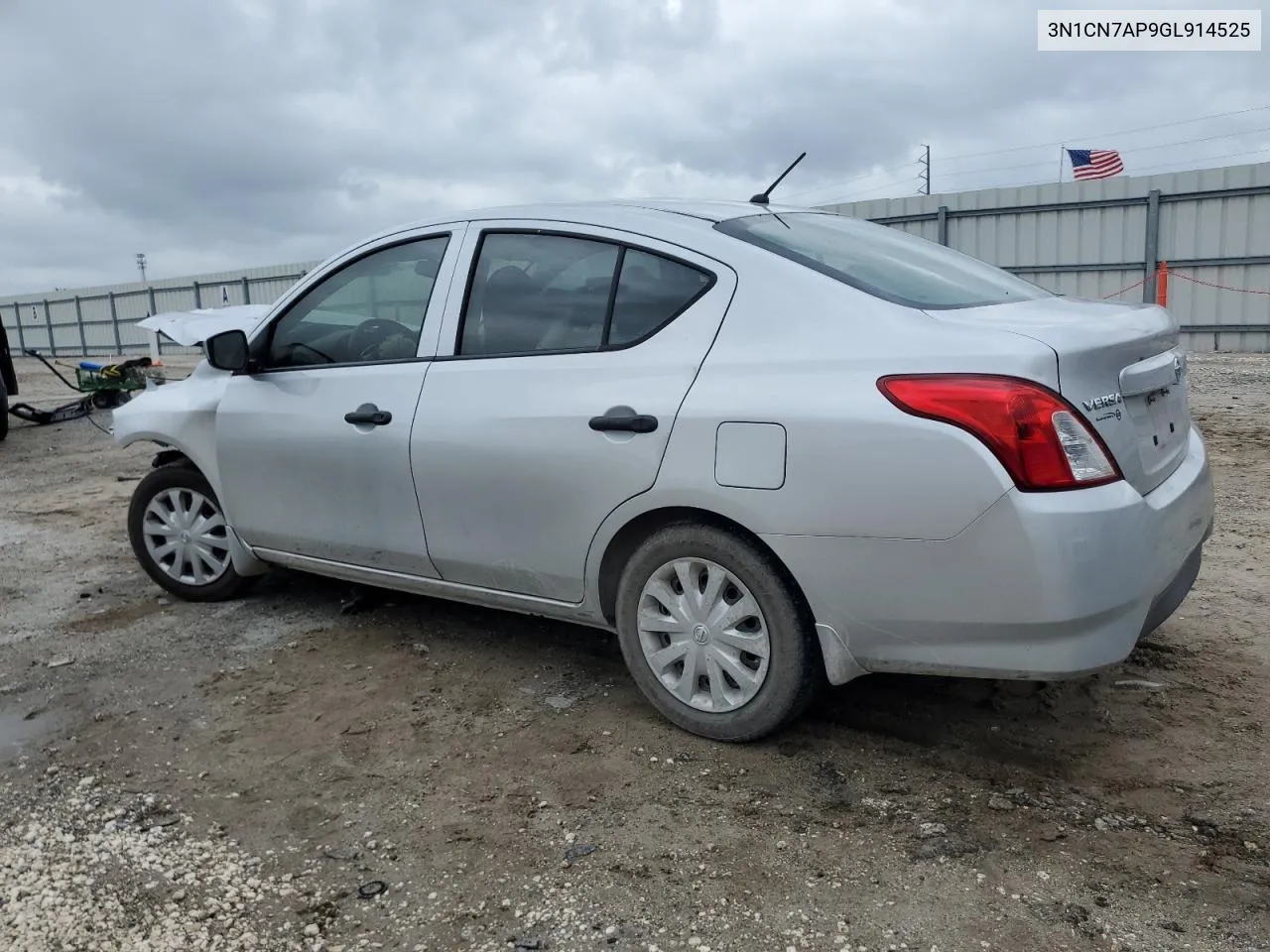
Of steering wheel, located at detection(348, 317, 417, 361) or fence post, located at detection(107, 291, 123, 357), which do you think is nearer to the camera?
A: steering wheel, located at detection(348, 317, 417, 361)

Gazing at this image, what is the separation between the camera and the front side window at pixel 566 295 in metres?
3.10

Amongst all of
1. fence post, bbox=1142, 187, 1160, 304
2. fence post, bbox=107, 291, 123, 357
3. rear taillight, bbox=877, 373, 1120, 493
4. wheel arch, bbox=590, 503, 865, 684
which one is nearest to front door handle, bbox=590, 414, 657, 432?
wheel arch, bbox=590, 503, 865, 684

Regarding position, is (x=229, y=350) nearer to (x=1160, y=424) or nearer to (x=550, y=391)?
(x=550, y=391)

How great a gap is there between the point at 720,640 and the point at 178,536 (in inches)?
115

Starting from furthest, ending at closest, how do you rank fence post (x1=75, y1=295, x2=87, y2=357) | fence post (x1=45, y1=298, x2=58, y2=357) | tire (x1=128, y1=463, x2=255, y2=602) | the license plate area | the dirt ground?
fence post (x1=45, y1=298, x2=58, y2=357), fence post (x1=75, y1=295, x2=87, y2=357), tire (x1=128, y1=463, x2=255, y2=602), the license plate area, the dirt ground

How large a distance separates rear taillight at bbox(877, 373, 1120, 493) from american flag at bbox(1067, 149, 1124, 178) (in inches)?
803

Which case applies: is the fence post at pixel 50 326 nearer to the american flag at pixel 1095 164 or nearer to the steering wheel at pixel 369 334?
the american flag at pixel 1095 164

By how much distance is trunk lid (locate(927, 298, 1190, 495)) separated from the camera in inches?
99.2

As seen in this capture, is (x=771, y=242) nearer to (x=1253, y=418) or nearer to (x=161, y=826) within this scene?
(x=161, y=826)

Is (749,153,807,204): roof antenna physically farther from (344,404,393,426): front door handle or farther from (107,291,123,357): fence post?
(107,291,123,357): fence post

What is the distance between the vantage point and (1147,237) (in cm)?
1803

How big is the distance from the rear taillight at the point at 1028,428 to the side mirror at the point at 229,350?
9.29 feet

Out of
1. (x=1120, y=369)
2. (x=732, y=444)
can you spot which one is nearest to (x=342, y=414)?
(x=732, y=444)

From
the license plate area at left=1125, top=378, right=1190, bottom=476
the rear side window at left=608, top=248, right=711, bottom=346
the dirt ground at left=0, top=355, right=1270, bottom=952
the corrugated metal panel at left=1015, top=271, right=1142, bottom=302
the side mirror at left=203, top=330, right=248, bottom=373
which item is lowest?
the dirt ground at left=0, top=355, right=1270, bottom=952
